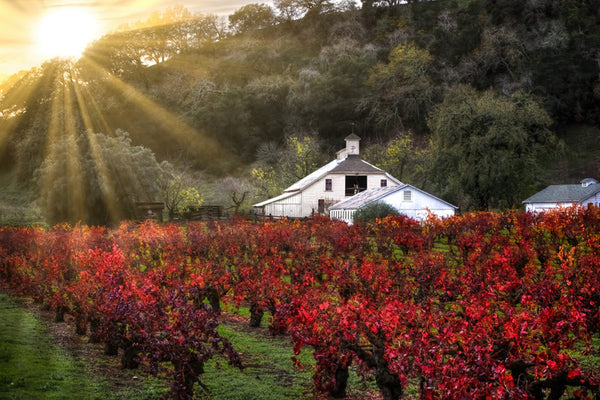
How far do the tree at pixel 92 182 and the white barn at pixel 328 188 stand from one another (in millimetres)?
12364

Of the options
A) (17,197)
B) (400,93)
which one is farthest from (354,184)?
(17,197)

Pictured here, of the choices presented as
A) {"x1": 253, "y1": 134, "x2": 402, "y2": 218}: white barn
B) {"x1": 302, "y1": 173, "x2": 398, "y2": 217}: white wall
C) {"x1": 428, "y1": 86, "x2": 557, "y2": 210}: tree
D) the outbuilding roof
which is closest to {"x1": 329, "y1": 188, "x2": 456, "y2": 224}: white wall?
{"x1": 428, "y1": 86, "x2": 557, "y2": 210}: tree

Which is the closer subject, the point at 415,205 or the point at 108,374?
the point at 108,374

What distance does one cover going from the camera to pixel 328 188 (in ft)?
195

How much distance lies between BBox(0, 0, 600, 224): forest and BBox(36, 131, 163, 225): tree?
115 millimetres

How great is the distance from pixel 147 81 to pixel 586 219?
94.6 meters

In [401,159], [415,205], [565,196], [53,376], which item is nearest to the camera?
[53,376]

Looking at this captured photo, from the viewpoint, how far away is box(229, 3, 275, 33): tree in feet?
448

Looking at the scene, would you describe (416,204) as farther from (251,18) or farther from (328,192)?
(251,18)

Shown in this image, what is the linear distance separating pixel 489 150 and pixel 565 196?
1135 centimetres

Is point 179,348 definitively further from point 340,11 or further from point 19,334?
point 340,11

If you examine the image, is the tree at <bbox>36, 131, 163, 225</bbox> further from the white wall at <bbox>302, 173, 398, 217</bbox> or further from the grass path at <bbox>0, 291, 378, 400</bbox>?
the grass path at <bbox>0, 291, 378, 400</bbox>

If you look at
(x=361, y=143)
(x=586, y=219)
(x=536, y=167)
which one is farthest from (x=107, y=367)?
(x=361, y=143)

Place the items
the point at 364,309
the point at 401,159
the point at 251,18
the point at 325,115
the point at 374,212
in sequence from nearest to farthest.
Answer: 1. the point at 364,309
2. the point at 374,212
3. the point at 401,159
4. the point at 325,115
5. the point at 251,18
